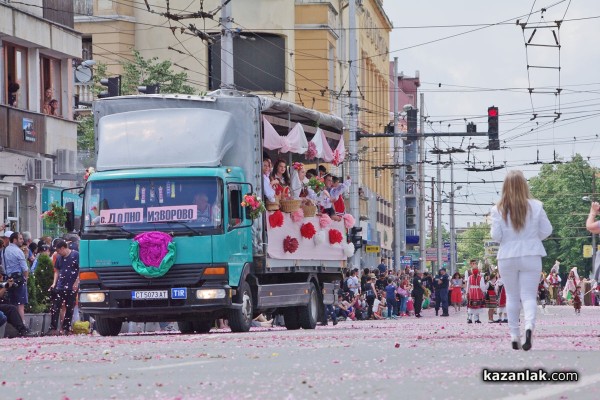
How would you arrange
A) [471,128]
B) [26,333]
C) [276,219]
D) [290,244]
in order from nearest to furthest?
1. [276,219]
2. [290,244]
3. [26,333]
4. [471,128]

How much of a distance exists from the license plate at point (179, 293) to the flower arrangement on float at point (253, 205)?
1535mm

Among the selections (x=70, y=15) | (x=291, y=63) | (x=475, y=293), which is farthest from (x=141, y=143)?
(x=291, y=63)

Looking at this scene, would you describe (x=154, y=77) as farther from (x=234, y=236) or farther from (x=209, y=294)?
(x=209, y=294)

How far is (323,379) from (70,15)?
120ft

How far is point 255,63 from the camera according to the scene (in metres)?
63.8

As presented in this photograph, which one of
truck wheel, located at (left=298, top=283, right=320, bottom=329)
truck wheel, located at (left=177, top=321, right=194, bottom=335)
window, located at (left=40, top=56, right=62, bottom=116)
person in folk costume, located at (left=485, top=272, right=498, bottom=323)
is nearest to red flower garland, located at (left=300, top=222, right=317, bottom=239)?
truck wheel, located at (left=298, top=283, right=320, bottom=329)

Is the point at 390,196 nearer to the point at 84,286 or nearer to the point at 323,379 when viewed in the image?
the point at 84,286

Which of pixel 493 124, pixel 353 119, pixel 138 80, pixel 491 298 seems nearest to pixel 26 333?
pixel 491 298

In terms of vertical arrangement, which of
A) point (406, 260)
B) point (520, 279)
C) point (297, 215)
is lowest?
point (406, 260)

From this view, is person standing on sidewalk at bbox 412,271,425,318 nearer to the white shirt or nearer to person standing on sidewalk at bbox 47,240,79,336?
person standing on sidewalk at bbox 47,240,79,336

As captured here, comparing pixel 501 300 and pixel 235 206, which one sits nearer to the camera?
pixel 235 206

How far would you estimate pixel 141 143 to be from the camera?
25.5 m

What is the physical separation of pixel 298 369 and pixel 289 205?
13.8 meters

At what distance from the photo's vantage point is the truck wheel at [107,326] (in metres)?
26.1
